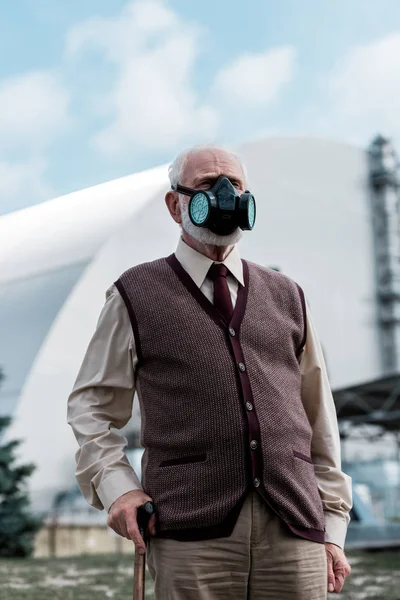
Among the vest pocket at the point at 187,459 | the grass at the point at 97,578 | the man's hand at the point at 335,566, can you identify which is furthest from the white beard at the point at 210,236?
the grass at the point at 97,578

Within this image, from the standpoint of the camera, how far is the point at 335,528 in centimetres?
188

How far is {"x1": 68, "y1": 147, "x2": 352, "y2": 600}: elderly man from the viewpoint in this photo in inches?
67.4

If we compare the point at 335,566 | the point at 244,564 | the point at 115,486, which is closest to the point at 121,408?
the point at 115,486

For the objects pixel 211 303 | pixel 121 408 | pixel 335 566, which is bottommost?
pixel 335 566

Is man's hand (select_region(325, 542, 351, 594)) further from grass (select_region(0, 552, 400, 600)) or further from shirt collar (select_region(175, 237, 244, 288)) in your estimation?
grass (select_region(0, 552, 400, 600))

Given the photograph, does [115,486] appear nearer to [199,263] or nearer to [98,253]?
[199,263]

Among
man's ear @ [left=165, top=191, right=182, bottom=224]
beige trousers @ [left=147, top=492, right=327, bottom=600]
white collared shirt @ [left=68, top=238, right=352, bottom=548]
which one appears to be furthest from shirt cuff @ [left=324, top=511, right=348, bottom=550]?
man's ear @ [left=165, top=191, right=182, bottom=224]

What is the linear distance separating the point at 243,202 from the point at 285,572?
743mm

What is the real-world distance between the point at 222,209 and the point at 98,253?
33.1ft

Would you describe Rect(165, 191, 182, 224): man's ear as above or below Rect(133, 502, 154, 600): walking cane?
above

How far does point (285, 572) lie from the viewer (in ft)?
5.66

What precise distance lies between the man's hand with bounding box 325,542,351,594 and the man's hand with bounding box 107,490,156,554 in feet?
1.26

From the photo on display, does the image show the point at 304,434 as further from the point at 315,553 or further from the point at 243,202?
the point at 243,202

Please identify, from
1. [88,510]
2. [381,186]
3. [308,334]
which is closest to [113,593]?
[308,334]
